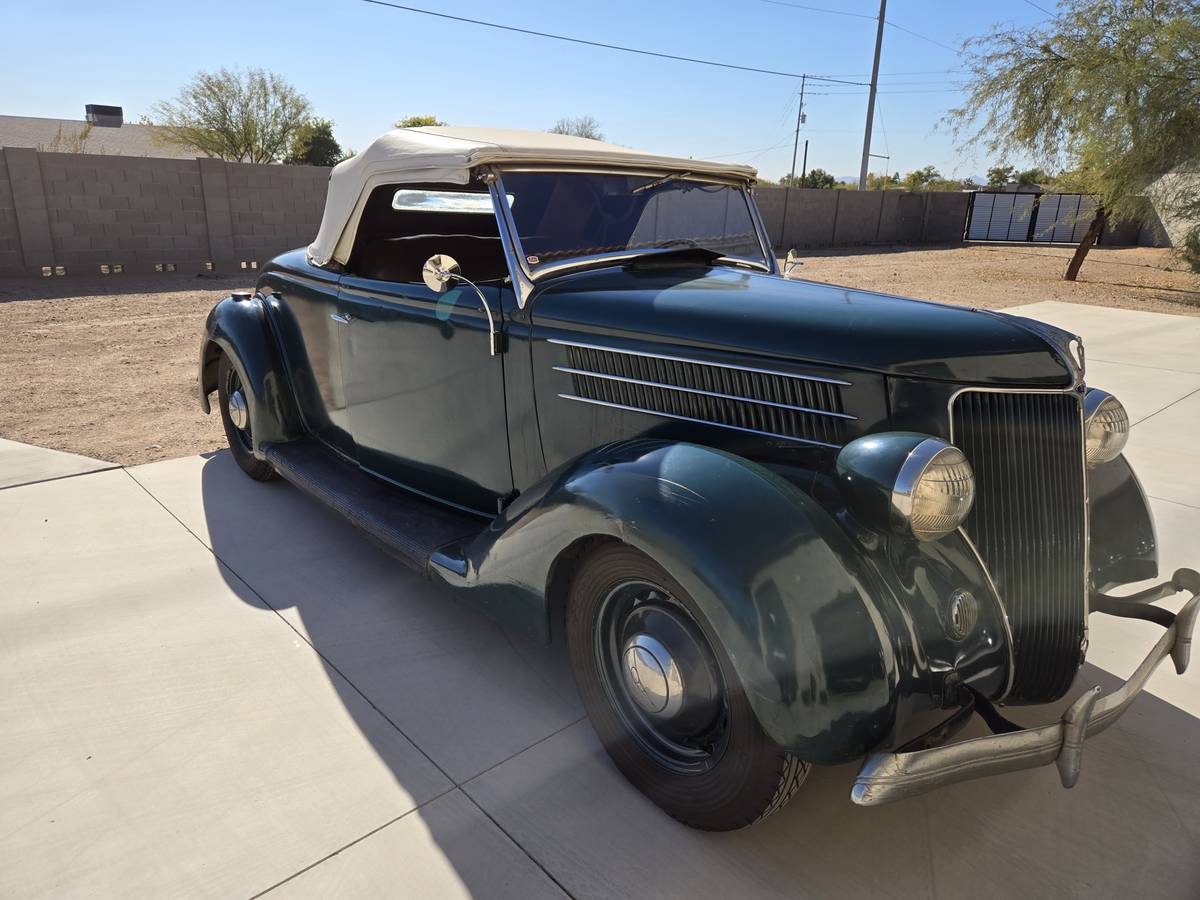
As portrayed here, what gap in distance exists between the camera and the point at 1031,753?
5.60 ft

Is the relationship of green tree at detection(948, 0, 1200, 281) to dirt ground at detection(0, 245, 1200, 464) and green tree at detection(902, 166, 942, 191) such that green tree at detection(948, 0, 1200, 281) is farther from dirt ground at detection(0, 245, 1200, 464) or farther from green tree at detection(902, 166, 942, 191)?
green tree at detection(902, 166, 942, 191)

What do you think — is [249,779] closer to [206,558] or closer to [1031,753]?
[206,558]

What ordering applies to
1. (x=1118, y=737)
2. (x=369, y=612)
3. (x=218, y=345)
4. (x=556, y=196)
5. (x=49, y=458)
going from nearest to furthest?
1. (x=1118, y=737)
2. (x=556, y=196)
3. (x=369, y=612)
4. (x=218, y=345)
5. (x=49, y=458)

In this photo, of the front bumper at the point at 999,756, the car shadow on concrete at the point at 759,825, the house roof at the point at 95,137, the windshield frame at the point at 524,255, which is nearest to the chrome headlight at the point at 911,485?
the front bumper at the point at 999,756


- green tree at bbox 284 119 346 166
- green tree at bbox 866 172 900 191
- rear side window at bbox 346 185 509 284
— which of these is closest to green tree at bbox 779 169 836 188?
green tree at bbox 866 172 900 191

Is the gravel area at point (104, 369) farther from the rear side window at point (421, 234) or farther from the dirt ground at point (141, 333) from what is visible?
the rear side window at point (421, 234)

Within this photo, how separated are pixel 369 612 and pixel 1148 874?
2.55 m

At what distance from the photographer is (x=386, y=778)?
2.19m

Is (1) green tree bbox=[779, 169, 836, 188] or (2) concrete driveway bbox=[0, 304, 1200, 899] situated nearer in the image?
(2) concrete driveway bbox=[0, 304, 1200, 899]

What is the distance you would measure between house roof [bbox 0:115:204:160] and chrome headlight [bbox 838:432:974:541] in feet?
97.7

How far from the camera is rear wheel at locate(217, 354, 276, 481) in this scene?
13.5 ft

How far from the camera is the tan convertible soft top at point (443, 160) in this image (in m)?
2.69

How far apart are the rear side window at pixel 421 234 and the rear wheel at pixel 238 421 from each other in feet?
3.42

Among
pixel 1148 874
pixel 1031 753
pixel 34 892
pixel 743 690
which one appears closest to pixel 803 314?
pixel 743 690
